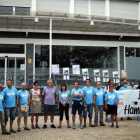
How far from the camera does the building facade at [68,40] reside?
1738 centimetres

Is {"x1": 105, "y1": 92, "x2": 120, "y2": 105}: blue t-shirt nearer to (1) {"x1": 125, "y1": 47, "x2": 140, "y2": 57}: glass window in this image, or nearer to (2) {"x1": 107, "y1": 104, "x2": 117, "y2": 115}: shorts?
(2) {"x1": 107, "y1": 104, "x2": 117, "y2": 115}: shorts

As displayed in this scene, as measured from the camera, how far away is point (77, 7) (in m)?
18.3

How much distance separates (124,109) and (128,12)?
10127 millimetres

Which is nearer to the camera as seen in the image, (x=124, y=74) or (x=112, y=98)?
(x=112, y=98)

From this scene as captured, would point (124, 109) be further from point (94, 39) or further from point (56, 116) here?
point (94, 39)

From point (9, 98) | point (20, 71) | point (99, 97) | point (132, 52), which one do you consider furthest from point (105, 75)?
point (9, 98)

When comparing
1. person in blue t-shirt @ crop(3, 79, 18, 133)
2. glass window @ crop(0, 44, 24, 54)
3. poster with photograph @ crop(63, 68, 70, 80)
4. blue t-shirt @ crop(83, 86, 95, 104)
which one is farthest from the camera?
poster with photograph @ crop(63, 68, 70, 80)

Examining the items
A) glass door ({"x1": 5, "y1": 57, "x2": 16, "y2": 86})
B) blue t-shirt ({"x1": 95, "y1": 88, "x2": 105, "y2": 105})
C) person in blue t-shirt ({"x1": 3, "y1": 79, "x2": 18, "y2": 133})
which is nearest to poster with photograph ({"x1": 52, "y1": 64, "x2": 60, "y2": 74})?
glass door ({"x1": 5, "y1": 57, "x2": 16, "y2": 86})

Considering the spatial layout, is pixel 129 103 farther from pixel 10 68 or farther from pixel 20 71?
pixel 10 68

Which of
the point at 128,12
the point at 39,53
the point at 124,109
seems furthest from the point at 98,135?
the point at 128,12

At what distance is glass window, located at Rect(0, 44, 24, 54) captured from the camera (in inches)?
711

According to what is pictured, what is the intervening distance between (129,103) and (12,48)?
396 inches

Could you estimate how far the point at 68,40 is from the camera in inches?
747

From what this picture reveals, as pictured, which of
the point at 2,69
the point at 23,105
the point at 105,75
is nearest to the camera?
the point at 23,105
